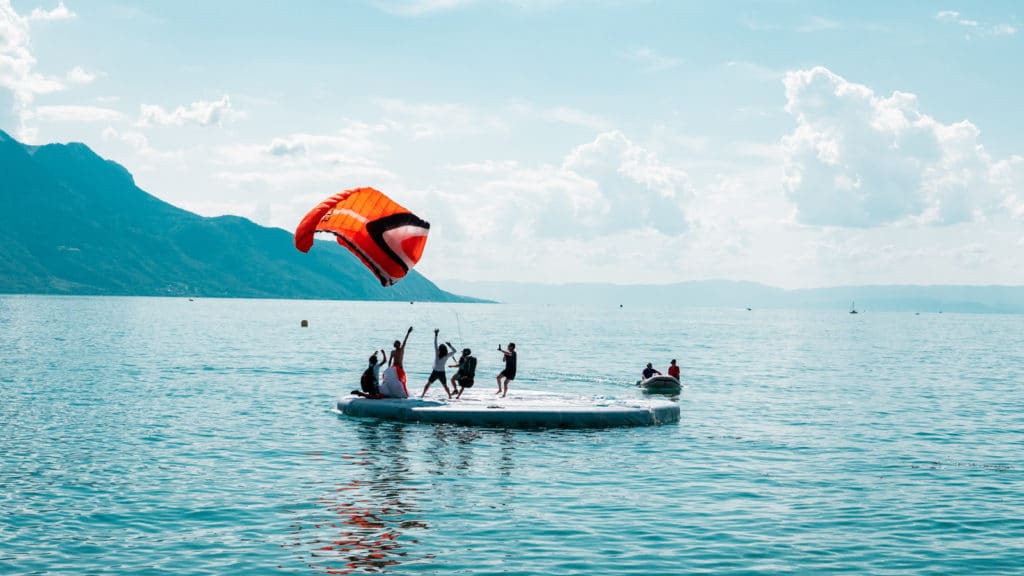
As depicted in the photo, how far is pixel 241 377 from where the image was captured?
2245 inches

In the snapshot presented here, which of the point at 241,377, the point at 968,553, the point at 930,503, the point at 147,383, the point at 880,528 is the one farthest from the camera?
the point at 241,377

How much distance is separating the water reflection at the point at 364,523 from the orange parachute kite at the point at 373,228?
8.73 m

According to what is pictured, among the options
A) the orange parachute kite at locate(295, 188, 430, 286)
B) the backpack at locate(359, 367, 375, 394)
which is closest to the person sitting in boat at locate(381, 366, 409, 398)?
the backpack at locate(359, 367, 375, 394)

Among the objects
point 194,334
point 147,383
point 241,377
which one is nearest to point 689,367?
point 241,377

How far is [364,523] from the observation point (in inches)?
774

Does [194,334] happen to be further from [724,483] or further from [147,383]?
[724,483]

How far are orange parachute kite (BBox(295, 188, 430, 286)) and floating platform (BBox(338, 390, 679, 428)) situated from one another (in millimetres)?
4999

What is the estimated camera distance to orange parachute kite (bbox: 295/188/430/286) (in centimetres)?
3344

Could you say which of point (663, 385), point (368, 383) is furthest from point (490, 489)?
point (663, 385)

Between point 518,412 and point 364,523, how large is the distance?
1440 centimetres

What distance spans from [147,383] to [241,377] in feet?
22.5

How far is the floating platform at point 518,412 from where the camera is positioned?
110 feet

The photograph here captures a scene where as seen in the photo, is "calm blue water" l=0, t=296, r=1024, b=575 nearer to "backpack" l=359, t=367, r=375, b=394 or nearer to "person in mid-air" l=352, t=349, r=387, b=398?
"person in mid-air" l=352, t=349, r=387, b=398

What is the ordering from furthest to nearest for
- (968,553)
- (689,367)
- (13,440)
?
(689,367) < (13,440) < (968,553)
